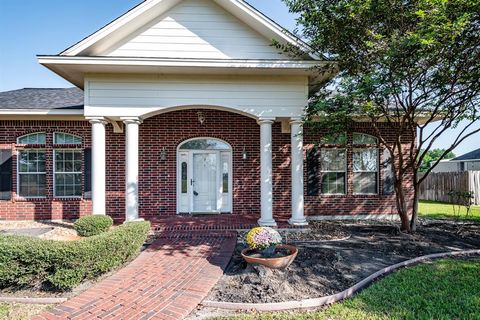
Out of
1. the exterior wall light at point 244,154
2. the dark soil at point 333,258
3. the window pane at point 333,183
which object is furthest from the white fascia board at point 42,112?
the window pane at point 333,183

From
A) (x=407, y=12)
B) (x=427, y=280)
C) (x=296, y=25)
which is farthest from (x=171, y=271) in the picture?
(x=407, y=12)

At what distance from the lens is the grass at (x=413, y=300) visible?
3.48 meters

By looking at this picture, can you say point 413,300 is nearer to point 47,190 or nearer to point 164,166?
point 164,166

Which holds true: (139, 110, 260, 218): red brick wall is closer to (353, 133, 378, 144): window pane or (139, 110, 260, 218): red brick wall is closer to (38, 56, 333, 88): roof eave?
(38, 56, 333, 88): roof eave

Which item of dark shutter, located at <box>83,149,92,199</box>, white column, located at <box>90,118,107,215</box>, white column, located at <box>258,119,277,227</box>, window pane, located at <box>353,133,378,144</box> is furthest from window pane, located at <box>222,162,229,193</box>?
window pane, located at <box>353,133,378,144</box>

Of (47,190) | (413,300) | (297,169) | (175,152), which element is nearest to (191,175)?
(175,152)

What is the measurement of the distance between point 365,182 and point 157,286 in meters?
8.25

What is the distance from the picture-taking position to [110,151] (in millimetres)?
9352

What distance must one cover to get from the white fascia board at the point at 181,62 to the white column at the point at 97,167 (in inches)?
59.3

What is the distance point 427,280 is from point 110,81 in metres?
8.22

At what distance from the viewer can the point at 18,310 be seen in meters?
3.74

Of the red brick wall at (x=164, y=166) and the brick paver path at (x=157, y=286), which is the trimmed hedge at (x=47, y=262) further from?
the red brick wall at (x=164, y=166)

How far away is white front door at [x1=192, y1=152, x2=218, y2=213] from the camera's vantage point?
959cm

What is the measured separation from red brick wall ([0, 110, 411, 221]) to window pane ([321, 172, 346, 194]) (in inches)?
13.8
